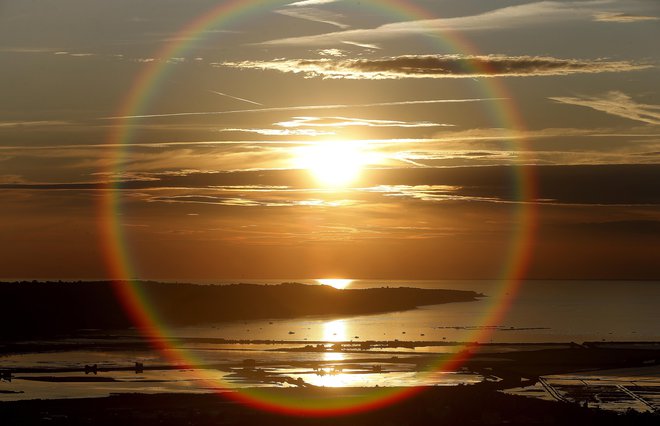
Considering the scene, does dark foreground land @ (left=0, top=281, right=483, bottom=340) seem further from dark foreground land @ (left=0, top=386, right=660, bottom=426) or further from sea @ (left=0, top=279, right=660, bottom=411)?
dark foreground land @ (left=0, top=386, right=660, bottom=426)

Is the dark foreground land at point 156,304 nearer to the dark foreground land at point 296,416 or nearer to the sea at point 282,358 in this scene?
the sea at point 282,358

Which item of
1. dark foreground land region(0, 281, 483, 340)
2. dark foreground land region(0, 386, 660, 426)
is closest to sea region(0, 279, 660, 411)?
dark foreground land region(0, 386, 660, 426)

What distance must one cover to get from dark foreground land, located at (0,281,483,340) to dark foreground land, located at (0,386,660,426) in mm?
50944

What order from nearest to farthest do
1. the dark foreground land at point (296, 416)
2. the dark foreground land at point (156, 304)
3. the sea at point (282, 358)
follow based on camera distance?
the dark foreground land at point (296, 416) → the sea at point (282, 358) → the dark foreground land at point (156, 304)

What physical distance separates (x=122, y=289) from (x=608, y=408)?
426 ft

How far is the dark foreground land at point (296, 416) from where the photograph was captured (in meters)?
38.6

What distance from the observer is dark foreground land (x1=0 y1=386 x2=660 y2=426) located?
3859 centimetres

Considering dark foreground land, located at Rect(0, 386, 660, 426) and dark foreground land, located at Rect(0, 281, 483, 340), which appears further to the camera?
dark foreground land, located at Rect(0, 281, 483, 340)

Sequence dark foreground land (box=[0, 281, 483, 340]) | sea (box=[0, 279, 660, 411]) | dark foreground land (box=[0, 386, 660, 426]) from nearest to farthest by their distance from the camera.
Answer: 1. dark foreground land (box=[0, 386, 660, 426])
2. sea (box=[0, 279, 660, 411])
3. dark foreground land (box=[0, 281, 483, 340])

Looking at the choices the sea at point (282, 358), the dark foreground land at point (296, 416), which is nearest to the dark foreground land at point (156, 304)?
the sea at point (282, 358)

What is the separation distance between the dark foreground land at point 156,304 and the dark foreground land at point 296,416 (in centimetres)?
5094

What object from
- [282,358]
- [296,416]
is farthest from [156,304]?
[296,416]

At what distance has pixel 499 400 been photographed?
43531mm

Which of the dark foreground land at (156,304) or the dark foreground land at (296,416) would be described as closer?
the dark foreground land at (296,416)
